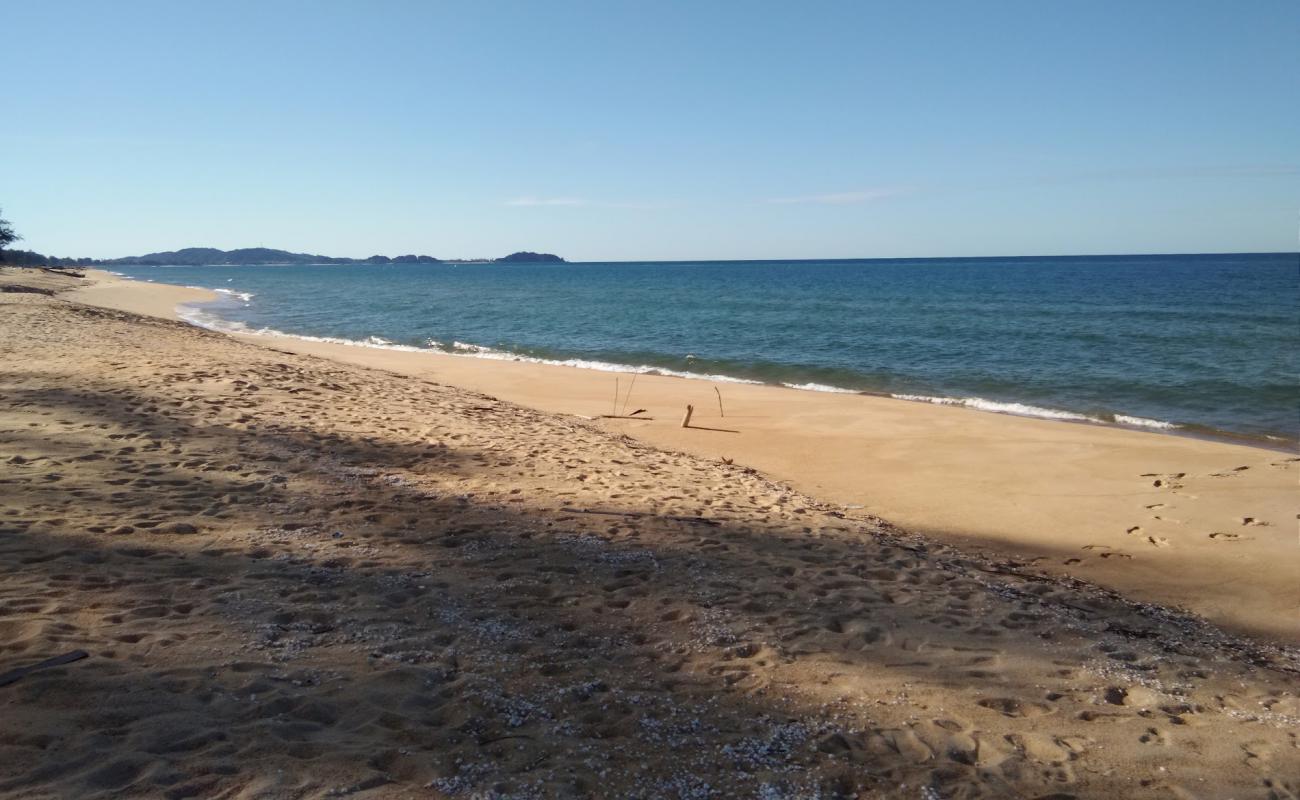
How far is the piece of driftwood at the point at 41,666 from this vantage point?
10.7 feet

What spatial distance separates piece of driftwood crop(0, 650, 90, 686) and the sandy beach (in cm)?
2

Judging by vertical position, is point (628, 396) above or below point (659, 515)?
below

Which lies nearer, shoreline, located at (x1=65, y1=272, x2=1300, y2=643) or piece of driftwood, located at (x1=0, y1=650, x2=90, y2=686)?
piece of driftwood, located at (x1=0, y1=650, x2=90, y2=686)

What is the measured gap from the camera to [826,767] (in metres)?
3.30

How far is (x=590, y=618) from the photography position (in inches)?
183

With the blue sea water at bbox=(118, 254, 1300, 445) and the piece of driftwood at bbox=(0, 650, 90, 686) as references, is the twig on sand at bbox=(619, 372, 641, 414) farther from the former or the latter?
the piece of driftwood at bbox=(0, 650, 90, 686)

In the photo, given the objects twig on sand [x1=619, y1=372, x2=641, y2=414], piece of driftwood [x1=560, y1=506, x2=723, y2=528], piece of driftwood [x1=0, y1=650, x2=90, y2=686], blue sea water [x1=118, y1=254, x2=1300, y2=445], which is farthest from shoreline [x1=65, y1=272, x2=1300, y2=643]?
piece of driftwood [x1=0, y1=650, x2=90, y2=686]

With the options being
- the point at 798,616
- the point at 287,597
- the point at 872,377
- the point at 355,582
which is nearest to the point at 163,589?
the point at 287,597

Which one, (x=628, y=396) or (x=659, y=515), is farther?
(x=628, y=396)

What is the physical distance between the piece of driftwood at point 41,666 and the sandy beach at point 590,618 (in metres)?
0.02

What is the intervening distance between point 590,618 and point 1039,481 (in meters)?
7.61

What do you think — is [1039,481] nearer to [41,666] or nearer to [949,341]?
[41,666]

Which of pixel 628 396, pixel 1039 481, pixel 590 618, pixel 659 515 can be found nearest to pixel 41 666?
pixel 590 618

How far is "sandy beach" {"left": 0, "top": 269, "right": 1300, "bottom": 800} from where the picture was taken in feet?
10.5
